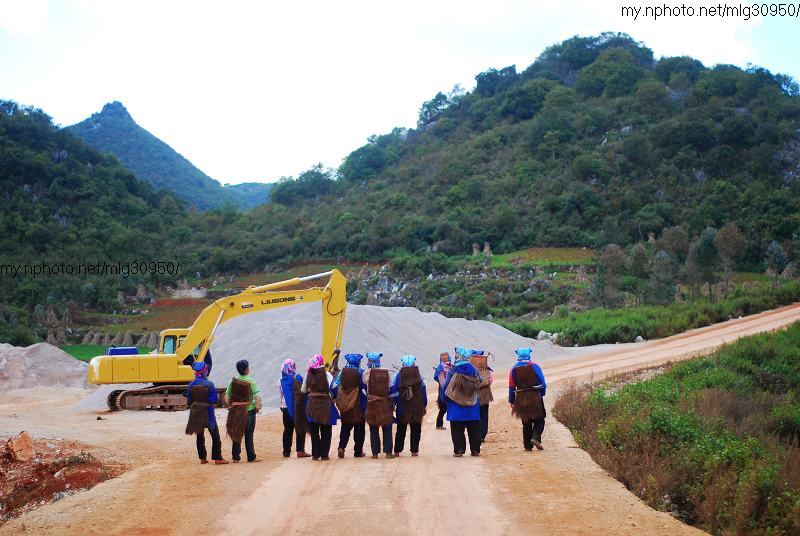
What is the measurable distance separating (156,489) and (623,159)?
70971 millimetres

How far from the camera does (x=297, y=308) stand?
29.9 meters

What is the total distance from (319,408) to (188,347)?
32.8 ft

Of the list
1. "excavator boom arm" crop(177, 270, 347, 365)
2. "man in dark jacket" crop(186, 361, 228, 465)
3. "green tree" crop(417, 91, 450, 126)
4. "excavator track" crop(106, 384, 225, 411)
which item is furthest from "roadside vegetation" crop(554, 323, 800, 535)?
"green tree" crop(417, 91, 450, 126)

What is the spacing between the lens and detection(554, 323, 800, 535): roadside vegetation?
29.2 feet

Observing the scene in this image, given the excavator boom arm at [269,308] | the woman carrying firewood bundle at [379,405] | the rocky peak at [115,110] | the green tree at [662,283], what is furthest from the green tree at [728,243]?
the rocky peak at [115,110]

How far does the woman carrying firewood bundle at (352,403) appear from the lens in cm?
1310

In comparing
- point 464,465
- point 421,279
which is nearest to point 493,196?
point 421,279

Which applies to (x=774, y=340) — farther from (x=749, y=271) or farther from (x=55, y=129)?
(x=55, y=129)

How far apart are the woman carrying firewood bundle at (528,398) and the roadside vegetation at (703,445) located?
0.88 metres

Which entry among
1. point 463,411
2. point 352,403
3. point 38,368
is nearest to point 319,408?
point 352,403

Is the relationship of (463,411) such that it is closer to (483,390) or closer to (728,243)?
(483,390)

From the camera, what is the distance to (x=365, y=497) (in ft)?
31.2

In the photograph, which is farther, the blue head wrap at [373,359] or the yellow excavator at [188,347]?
the yellow excavator at [188,347]

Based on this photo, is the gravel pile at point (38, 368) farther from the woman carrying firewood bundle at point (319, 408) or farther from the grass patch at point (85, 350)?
the woman carrying firewood bundle at point (319, 408)
